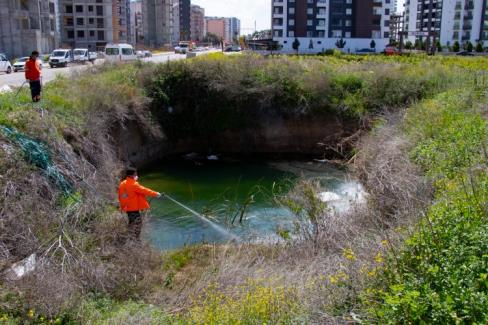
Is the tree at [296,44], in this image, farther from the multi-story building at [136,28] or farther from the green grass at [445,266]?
the green grass at [445,266]

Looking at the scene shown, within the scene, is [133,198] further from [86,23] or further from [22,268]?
[86,23]

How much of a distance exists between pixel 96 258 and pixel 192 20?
196 metres

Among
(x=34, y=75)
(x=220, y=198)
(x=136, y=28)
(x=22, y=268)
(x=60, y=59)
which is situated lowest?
(x=220, y=198)

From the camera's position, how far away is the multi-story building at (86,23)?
3851 inches

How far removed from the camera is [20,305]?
24.5ft

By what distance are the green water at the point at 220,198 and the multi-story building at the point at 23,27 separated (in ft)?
150

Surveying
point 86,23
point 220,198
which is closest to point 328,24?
point 86,23

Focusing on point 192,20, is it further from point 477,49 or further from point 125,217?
point 125,217

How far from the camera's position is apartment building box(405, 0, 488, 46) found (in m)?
100

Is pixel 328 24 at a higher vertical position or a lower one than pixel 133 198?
higher

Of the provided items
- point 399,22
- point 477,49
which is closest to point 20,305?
point 477,49

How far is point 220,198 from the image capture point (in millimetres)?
20578

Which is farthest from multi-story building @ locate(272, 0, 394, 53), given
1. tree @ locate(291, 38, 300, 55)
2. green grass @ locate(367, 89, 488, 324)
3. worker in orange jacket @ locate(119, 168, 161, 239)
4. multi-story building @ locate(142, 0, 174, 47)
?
green grass @ locate(367, 89, 488, 324)

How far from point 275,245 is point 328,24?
3449 inches
